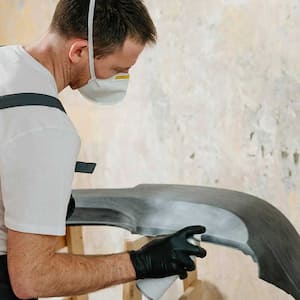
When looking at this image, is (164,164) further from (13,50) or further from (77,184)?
(13,50)

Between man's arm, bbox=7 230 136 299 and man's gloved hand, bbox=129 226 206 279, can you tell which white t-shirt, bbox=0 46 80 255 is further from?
man's gloved hand, bbox=129 226 206 279

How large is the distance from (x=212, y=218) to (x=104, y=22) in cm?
47

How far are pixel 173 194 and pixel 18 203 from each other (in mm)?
492

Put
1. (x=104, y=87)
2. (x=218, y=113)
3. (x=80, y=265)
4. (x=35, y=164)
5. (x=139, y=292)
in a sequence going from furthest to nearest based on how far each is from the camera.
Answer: (x=218, y=113), (x=139, y=292), (x=104, y=87), (x=80, y=265), (x=35, y=164)

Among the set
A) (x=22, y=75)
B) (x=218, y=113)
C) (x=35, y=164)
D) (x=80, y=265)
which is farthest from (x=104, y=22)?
(x=218, y=113)

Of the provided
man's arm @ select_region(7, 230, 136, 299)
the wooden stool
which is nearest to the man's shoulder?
man's arm @ select_region(7, 230, 136, 299)

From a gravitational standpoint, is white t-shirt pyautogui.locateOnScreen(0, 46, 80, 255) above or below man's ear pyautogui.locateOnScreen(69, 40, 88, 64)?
below

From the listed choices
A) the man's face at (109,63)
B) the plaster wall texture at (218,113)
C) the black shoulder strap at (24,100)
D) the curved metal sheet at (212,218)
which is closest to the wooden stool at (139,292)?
the plaster wall texture at (218,113)

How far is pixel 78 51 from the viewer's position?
907 millimetres

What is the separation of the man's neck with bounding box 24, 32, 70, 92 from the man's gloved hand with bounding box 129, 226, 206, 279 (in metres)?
0.36

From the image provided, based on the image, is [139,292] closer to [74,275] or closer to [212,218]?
[212,218]

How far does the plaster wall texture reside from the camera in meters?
1.44

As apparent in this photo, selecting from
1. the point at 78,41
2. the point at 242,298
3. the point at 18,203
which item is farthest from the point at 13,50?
A: the point at 242,298

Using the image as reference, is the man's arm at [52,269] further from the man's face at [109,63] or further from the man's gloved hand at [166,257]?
the man's face at [109,63]
